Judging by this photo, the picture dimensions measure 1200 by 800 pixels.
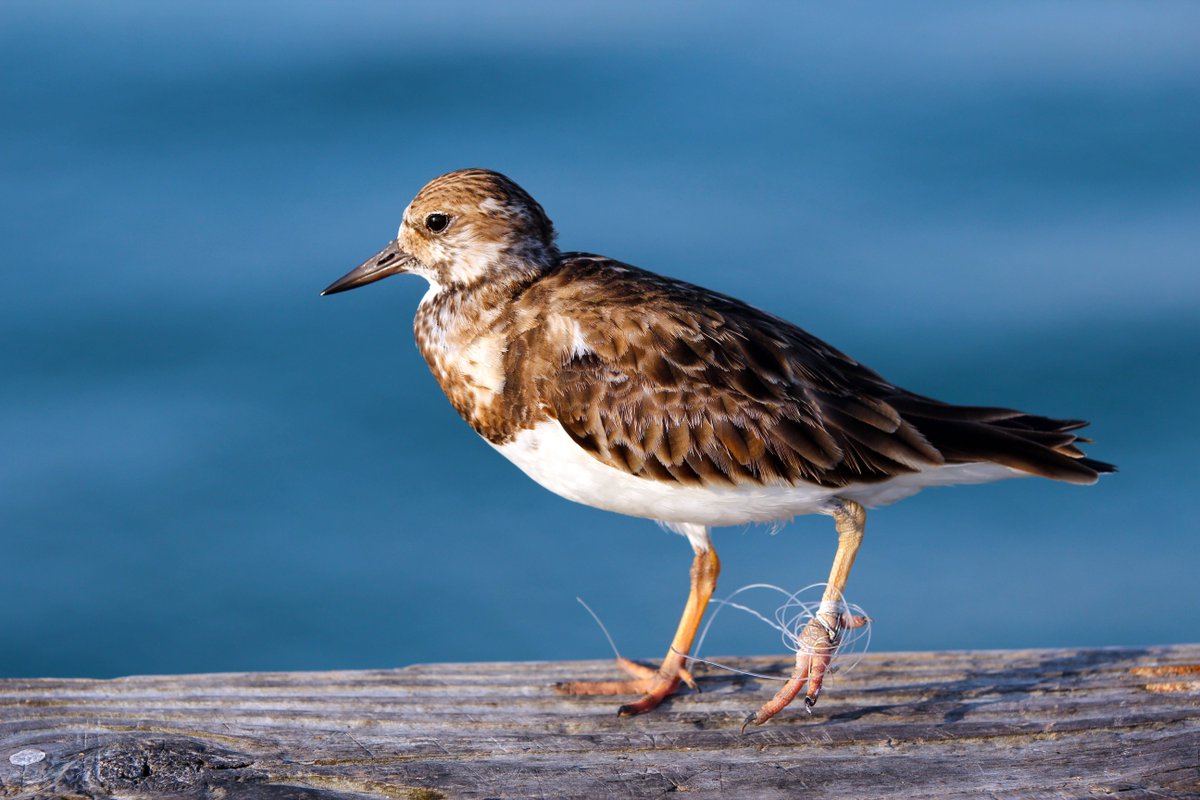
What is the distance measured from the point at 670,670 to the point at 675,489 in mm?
670

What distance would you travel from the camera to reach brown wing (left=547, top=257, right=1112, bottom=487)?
15.7ft

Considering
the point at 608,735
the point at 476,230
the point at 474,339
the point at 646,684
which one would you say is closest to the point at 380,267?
the point at 476,230

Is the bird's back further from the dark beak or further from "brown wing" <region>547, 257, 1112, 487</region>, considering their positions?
the dark beak

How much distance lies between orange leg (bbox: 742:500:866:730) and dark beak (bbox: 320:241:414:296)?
189cm

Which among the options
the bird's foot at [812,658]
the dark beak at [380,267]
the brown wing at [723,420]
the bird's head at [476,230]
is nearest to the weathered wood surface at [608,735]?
the bird's foot at [812,658]

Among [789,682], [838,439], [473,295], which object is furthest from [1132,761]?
[473,295]

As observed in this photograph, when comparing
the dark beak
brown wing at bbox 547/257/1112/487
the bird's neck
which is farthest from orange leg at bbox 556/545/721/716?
the dark beak

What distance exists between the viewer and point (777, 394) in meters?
4.86

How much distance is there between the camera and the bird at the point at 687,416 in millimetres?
4801

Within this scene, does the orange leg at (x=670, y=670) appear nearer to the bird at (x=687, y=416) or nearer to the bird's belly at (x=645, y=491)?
the bird at (x=687, y=416)

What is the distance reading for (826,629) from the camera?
15.2 feet

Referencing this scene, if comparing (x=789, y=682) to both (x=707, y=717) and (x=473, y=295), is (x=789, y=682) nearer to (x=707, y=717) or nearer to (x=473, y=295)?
(x=707, y=717)

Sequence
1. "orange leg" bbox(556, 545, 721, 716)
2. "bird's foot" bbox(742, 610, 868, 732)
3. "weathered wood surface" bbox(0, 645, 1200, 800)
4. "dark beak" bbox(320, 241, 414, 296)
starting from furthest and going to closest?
"dark beak" bbox(320, 241, 414, 296)
"orange leg" bbox(556, 545, 721, 716)
"bird's foot" bbox(742, 610, 868, 732)
"weathered wood surface" bbox(0, 645, 1200, 800)

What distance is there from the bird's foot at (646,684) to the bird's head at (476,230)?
1.50 meters
